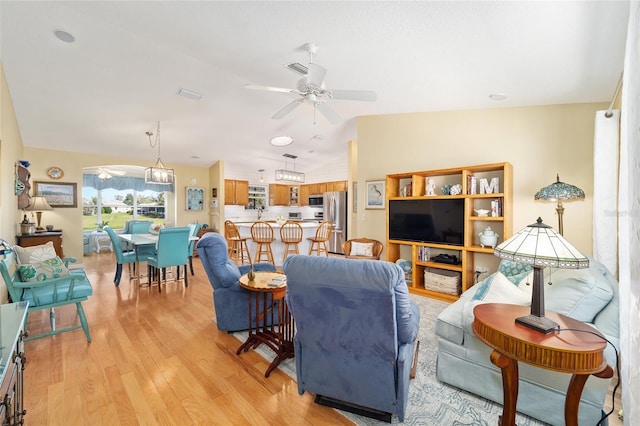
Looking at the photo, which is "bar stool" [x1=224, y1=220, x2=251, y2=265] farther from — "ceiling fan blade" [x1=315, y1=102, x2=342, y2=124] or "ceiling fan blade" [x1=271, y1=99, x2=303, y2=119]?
"ceiling fan blade" [x1=315, y1=102, x2=342, y2=124]

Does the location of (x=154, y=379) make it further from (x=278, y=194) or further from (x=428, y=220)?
(x=278, y=194)

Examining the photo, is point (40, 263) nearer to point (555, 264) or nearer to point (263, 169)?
point (555, 264)

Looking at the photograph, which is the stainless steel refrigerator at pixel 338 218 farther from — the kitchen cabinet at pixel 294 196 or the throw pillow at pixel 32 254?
the throw pillow at pixel 32 254

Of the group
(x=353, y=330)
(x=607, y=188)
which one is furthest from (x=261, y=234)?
(x=607, y=188)

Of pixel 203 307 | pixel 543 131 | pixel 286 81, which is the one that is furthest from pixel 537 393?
pixel 286 81

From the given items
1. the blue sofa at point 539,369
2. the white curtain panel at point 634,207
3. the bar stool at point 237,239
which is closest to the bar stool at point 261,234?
the bar stool at point 237,239

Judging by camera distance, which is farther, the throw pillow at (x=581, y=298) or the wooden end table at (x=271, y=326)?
the wooden end table at (x=271, y=326)

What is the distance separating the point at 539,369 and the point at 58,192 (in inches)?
315

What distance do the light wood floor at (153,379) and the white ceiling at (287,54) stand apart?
110 inches

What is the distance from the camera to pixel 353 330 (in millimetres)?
1578

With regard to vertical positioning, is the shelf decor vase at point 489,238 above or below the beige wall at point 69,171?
below

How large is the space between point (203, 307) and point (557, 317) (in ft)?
11.6

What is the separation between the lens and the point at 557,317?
159 cm

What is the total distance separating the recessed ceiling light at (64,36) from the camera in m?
2.45
